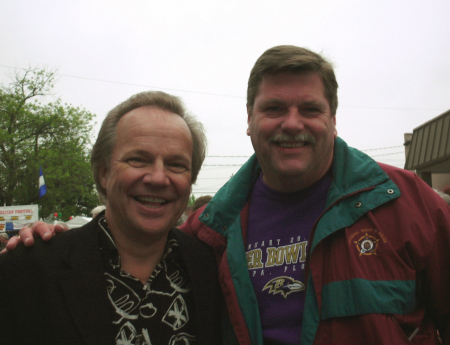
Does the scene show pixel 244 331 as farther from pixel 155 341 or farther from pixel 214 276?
pixel 155 341

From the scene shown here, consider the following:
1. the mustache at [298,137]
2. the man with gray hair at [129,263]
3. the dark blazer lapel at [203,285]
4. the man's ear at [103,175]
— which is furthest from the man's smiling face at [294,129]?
the man's ear at [103,175]

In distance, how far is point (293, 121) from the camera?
2.18m

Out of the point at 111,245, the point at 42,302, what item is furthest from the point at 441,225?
the point at 42,302

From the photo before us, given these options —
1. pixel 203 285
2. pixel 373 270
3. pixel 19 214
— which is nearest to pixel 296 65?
pixel 373 270

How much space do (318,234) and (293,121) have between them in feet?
2.11

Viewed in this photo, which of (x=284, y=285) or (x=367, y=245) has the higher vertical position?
(x=367, y=245)

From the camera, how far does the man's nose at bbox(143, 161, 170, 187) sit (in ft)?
6.17

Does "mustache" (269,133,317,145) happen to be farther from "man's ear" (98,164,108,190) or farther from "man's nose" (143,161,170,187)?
"man's ear" (98,164,108,190)

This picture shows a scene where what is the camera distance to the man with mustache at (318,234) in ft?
5.99

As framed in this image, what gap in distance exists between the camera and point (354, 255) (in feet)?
6.15

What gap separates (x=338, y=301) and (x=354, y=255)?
231 millimetres

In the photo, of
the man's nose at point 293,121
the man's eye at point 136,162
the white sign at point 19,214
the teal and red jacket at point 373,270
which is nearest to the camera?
the teal and red jacket at point 373,270

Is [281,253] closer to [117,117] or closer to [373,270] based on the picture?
[373,270]

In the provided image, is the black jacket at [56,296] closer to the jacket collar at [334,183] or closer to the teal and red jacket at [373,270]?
the teal and red jacket at [373,270]
